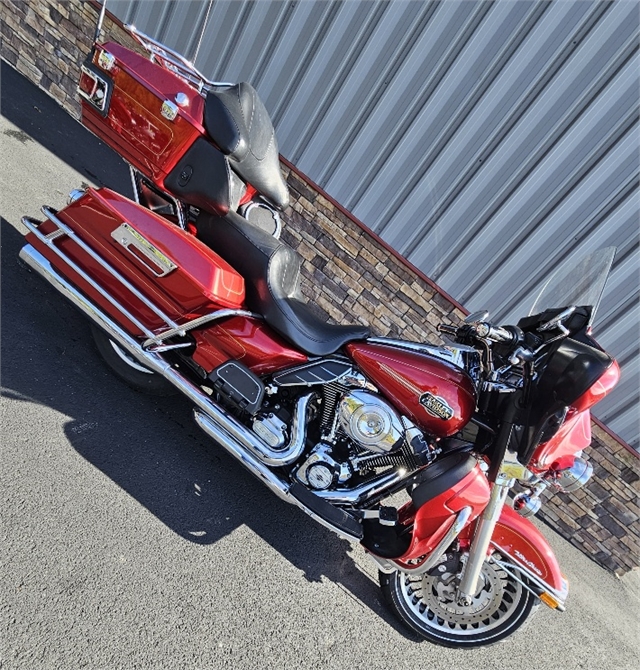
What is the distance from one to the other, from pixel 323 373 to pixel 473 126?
9.43ft

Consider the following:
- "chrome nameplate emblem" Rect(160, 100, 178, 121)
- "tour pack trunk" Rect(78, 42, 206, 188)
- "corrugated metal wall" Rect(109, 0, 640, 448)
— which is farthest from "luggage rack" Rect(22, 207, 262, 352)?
"corrugated metal wall" Rect(109, 0, 640, 448)

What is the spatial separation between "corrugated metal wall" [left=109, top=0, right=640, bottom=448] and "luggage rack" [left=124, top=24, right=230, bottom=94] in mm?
1895

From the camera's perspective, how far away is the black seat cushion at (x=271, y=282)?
8.67 ft

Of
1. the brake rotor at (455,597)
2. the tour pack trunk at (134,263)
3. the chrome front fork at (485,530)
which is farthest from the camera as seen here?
the brake rotor at (455,597)

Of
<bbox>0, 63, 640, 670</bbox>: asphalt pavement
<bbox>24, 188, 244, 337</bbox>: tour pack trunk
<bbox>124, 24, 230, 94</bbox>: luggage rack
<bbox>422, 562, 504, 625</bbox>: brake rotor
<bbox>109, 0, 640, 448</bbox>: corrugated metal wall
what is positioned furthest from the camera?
<bbox>109, 0, 640, 448</bbox>: corrugated metal wall

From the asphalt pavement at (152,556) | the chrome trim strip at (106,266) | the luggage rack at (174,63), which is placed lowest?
the asphalt pavement at (152,556)

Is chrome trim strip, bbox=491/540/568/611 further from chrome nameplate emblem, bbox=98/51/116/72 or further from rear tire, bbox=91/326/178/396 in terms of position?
chrome nameplate emblem, bbox=98/51/116/72

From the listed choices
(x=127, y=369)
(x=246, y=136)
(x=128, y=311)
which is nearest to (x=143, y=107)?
(x=246, y=136)

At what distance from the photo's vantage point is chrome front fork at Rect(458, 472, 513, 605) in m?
2.44

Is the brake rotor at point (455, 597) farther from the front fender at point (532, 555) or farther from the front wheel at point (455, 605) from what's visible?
the front fender at point (532, 555)

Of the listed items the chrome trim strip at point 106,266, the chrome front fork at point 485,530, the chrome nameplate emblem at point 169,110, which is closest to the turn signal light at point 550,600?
the chrome front fork at point 485,530

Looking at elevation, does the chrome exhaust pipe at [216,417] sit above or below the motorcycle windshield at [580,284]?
below

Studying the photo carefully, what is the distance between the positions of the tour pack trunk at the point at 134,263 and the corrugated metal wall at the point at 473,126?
2.61 meters

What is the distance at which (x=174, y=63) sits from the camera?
310cm
